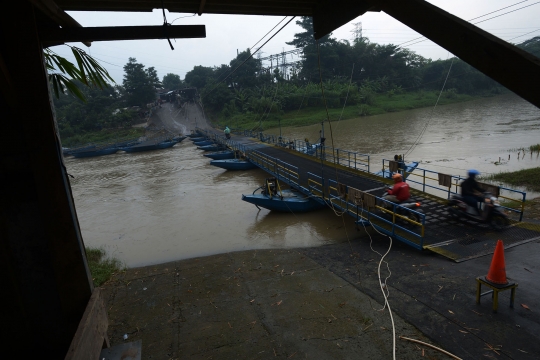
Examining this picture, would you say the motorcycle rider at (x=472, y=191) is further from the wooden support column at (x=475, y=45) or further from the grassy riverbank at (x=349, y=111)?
the grassy riverbank at (x=349, y=111)

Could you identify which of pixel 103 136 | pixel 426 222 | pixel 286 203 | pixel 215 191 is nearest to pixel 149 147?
pixel 103 136

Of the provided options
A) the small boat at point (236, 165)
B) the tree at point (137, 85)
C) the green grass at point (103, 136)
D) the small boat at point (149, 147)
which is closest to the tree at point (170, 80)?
the tree at point (137, 85)

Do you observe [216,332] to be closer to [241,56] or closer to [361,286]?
[361,286]

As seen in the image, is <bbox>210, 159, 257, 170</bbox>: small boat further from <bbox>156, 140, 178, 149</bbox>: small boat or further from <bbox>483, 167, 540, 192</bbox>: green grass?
<bbox>156, 140, 178, 149</bbox>: small boat

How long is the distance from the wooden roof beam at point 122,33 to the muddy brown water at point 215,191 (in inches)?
274

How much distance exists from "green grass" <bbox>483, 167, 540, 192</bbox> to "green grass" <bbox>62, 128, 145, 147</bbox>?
159ft

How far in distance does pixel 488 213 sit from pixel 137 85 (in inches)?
2588

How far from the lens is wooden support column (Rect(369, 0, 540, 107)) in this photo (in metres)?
1.49

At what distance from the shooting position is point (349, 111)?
49375 mm

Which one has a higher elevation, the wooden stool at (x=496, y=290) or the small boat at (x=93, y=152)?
the wooden stool at (x=496, y=290)

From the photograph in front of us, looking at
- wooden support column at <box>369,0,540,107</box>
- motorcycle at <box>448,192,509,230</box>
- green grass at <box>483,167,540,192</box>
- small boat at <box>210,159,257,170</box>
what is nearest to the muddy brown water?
small boat at <box>210,159,257,170</box>

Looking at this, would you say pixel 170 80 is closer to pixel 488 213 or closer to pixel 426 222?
pixel 426 222

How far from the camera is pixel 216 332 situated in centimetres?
464

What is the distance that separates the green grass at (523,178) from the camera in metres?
12.1
